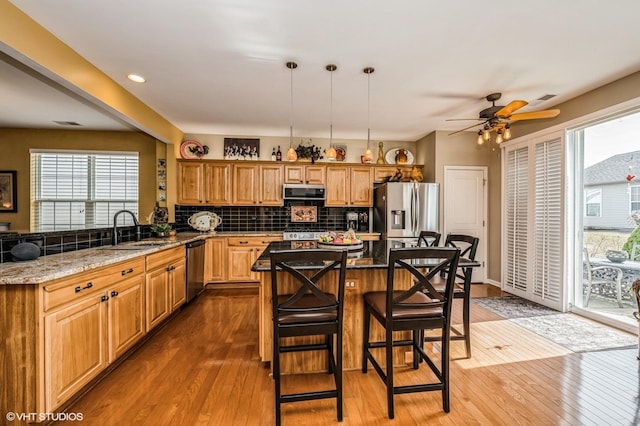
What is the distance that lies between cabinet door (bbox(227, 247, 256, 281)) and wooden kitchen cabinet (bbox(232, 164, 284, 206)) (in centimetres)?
85

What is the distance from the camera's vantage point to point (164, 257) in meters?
2.99

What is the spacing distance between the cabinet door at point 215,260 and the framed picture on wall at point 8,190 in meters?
3.21

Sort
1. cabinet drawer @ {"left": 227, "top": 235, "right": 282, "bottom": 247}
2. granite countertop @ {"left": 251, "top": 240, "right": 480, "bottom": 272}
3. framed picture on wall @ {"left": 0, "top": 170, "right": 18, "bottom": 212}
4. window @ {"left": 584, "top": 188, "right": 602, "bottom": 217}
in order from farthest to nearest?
cabinet drawer @ {"left": 227, "top": 235, "right": 282, "bottom": 247} < framed picture on wall @ {"left": 0, "top": 170, "right": 18, "bottom": 212} < window @ {"left": 584, "top": 188, "right": 602, "bottom": 217} < granite countertop @ {"left": 251, "top": 240, "right": 480, "bottom": 272}

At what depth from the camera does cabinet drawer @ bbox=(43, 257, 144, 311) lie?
1583 millimetres

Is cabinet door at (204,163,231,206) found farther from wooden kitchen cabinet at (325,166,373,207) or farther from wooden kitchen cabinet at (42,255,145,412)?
wooden kitchen cabinet at (42,255,145,412)

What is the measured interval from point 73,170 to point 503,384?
637cm

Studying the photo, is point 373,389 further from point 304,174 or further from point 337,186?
point 304,174

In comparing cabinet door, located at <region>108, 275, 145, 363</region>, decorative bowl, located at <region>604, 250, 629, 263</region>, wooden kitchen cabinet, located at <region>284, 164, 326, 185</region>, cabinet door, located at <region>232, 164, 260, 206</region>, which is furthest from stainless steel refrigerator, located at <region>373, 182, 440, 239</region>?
cabinet door, located at <region>108, 275, 145, 363</region>

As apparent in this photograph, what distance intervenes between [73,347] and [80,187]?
407 cm

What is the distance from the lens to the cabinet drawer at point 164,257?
2.71 metres

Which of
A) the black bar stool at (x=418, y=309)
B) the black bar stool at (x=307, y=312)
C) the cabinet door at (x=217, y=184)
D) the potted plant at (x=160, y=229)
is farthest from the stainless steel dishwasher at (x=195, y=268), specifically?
the black bar stool at (x=418, y=309)

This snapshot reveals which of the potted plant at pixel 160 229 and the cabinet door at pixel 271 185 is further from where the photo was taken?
the cabinet door at pixel 271 185

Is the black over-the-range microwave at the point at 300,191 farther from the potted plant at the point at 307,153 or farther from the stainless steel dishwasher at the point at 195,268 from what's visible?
the stainless steel dishwasher at the point at 195,268

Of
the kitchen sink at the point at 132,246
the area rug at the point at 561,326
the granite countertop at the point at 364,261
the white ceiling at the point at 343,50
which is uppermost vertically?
the white ceiling at the point at 343,50
